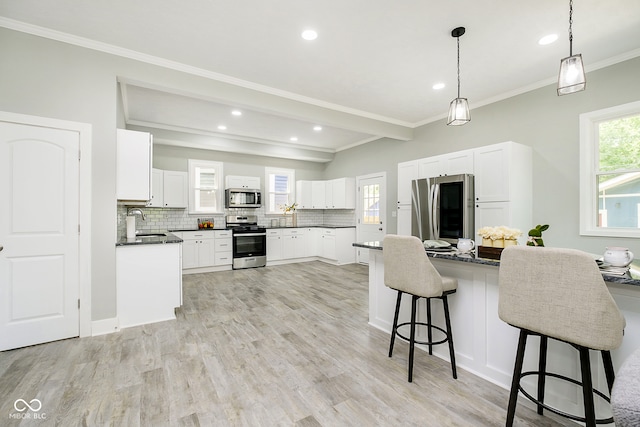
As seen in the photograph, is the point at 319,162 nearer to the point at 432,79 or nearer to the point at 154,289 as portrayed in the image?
the point at 432,79

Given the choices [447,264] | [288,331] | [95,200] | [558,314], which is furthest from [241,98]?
[558,314]

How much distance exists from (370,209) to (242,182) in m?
3.09

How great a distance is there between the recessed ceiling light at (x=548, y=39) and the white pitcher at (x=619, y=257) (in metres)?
2.35

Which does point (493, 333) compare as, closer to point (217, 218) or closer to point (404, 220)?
point (404, 220)

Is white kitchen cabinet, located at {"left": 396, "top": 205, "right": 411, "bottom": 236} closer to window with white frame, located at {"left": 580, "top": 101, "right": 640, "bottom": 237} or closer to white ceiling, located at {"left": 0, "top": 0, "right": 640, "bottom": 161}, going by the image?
white ceiling, located at {"left": 0, "top": 0, "right": 640, "bottom": 161}

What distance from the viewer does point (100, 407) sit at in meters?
1.83

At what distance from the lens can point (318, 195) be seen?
25.2 ft

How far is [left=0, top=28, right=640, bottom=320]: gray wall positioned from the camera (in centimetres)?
266

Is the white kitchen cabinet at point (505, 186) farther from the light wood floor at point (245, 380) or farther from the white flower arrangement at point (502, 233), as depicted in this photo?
the light wood floor at point (245, 380)

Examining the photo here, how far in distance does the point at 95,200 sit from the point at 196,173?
3.54m

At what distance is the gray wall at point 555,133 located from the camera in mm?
3230

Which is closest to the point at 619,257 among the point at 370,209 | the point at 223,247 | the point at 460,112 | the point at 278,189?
the point at 460,112

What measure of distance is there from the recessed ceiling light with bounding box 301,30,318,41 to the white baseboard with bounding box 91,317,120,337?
11.4 ft

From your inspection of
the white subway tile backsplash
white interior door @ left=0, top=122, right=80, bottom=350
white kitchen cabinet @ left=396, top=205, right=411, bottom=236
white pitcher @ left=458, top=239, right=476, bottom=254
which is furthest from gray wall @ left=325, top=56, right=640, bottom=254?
white interior door @ left=0, top=122, right=80, bottom=350
